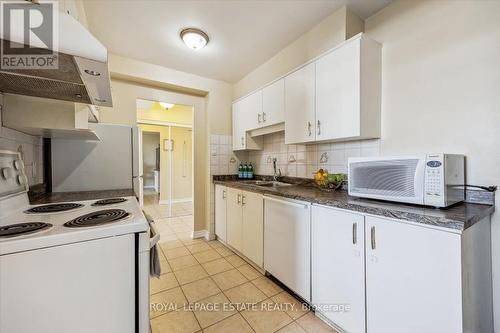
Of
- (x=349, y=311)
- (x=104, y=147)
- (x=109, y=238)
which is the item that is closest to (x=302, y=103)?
(x=349, y=311)

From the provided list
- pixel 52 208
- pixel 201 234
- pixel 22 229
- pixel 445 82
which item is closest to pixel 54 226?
pixel 22 229

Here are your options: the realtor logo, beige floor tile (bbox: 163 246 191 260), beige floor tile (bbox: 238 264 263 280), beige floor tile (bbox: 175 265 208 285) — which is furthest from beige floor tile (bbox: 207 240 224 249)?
the realtor logo

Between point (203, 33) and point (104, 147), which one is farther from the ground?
point (203, 33)

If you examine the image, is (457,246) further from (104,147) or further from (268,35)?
(104,147)

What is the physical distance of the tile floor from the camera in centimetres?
140

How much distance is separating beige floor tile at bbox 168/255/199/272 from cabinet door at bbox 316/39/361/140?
6.21 ft

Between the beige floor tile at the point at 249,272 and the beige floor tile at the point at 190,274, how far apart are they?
1.22 ft

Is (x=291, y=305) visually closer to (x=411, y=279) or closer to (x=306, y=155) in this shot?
(x=411, y=279)

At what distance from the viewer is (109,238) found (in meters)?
0.76

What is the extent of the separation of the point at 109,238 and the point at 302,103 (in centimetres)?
179

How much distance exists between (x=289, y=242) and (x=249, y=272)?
719 mm

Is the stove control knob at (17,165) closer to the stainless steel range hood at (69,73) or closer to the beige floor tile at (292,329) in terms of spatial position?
the stainless steel range hood at (69,73)

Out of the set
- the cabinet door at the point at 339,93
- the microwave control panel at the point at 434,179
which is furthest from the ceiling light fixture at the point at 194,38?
the microwave control panel at the point at 434,179

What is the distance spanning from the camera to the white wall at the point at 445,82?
1.18m
